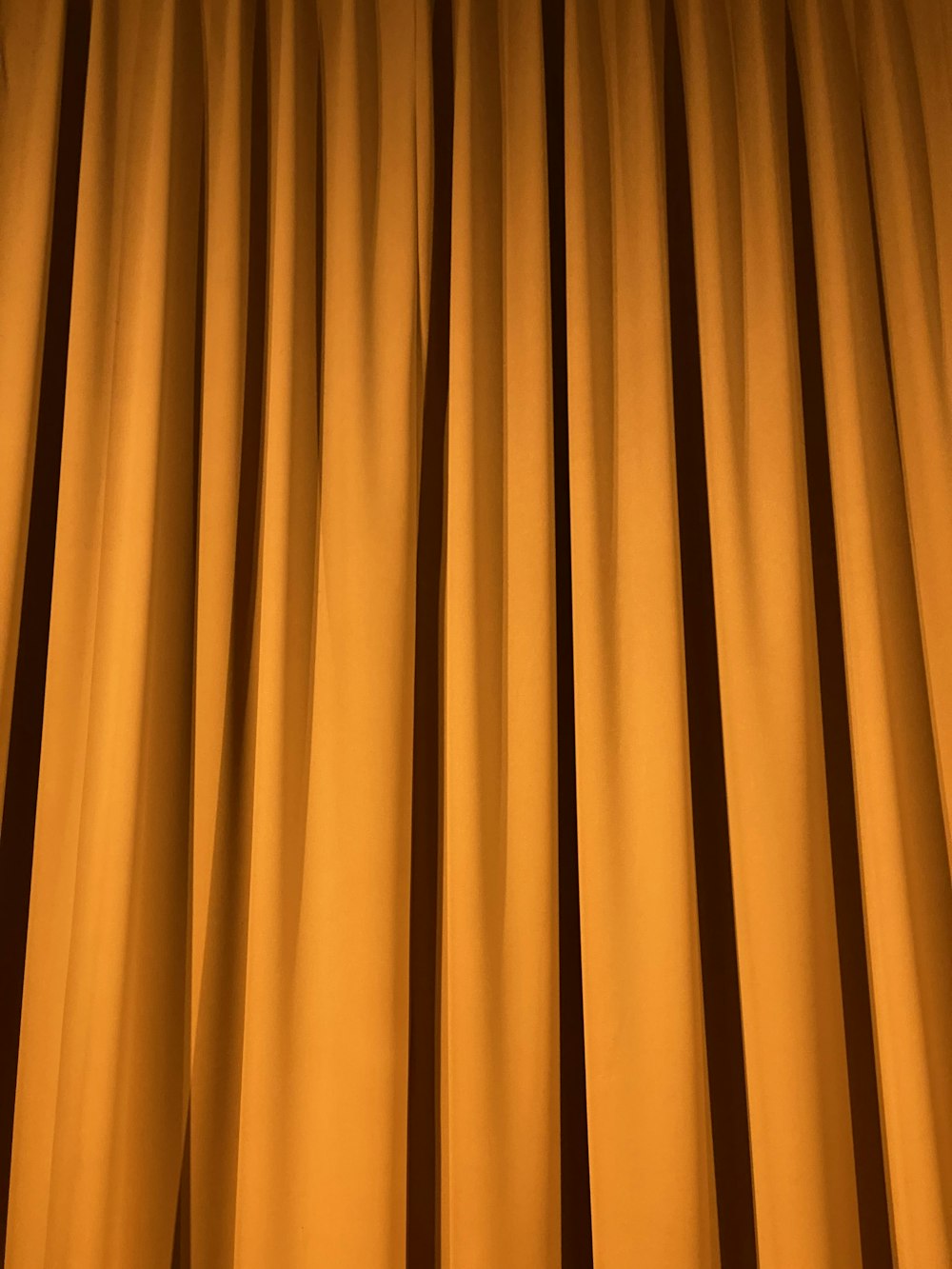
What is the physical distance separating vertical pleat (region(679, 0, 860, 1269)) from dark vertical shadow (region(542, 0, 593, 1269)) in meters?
0.16

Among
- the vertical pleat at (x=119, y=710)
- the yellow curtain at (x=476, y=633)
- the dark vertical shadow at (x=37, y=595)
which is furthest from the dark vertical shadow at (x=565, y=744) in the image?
the dark vertical shadow at (x=37, y=595)

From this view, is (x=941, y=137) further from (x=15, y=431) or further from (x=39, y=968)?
(x=39, y=968)

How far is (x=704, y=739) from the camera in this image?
115 cm

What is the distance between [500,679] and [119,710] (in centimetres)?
36

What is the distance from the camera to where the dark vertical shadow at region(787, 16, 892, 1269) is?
1.03m

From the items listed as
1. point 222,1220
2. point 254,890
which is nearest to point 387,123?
point 254,890

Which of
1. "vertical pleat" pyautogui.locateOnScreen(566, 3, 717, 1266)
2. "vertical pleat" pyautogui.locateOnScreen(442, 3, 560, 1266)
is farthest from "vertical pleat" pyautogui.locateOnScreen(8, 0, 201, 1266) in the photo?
"vertical pleat" pyautogui.locateOnScreen(566, 3, 717, 1266)

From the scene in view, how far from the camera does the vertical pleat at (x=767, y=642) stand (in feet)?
3.11

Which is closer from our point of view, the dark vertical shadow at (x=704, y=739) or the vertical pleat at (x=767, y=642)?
the vertical pleat at (x=767, y=642)

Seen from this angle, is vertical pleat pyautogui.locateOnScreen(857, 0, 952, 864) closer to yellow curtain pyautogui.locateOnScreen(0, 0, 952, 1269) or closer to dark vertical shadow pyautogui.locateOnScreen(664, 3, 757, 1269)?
yellow curtain pyautogui.locateOnScreen(0, 0, 952, 1269)

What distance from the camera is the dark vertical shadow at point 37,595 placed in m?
1.13

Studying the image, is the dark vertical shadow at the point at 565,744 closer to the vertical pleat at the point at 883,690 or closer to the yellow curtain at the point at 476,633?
the yellow curtain at the point at 476,633

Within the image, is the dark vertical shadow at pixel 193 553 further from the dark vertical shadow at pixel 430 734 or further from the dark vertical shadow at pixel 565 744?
the dark vertical shadow at pixel 565 744

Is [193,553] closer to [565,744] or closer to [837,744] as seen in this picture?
[565,744]
